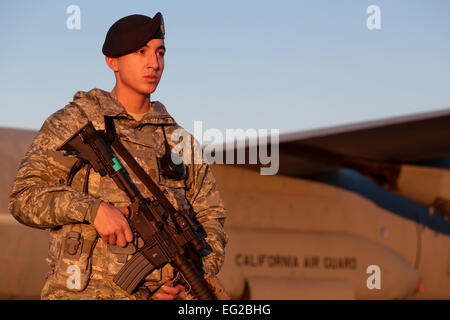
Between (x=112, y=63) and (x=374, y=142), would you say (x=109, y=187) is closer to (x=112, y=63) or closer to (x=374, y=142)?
(x=112, y=63)

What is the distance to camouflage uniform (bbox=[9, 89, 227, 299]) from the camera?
104 inches

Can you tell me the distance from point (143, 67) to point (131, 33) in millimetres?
187

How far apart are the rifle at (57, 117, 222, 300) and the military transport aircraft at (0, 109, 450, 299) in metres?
5.59

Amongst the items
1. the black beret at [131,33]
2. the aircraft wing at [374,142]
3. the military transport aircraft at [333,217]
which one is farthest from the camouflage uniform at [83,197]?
the aircraft wing at [374,142]

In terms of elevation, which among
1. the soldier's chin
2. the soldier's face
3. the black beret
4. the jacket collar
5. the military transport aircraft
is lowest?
the military transport aircraft

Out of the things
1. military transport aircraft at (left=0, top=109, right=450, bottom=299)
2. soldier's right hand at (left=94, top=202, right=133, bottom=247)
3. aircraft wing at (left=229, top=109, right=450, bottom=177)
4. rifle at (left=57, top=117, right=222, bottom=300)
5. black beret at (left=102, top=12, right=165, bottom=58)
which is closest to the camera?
soldier's right hand at (left=94, top=202, right=133, bottom=247)

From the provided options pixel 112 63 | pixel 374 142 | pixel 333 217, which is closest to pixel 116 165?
pixel 112 63

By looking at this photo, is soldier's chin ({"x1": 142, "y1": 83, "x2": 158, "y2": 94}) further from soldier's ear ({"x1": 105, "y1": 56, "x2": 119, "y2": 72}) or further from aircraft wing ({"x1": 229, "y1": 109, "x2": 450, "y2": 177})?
aircraft wing ({"x1": 229, "y1": 109, "x2": 450, "y2": 177})

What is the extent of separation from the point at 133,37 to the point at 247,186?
745cm

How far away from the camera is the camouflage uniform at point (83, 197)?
2.64 meters

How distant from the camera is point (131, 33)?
291 cm

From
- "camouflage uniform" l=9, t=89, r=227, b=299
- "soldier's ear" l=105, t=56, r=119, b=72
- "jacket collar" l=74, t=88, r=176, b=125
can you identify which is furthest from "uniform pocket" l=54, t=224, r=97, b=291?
"soldier's ear" l=105, t=56, r=119, b=72
